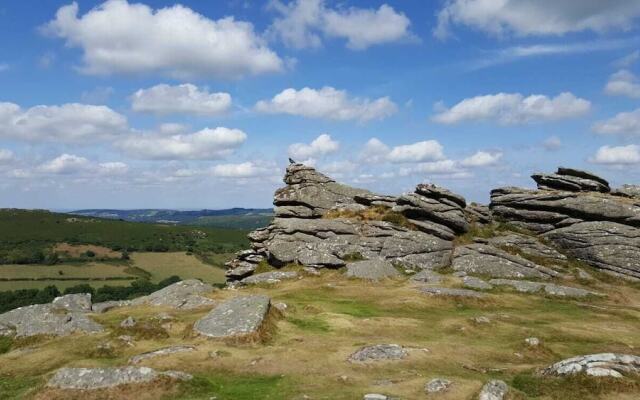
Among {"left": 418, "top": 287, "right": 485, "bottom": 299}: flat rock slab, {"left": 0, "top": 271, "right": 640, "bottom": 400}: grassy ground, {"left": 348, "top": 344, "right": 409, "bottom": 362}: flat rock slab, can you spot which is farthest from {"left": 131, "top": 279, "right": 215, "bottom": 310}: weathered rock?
{"left": 418, "top": 287, "right": 485, "bottom": 299}: flat rock slab

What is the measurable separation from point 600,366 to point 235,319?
1987 centimetres

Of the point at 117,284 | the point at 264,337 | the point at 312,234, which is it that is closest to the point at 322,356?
the point at 264,337

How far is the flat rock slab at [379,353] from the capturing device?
84.4ft

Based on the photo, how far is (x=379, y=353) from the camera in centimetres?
2620

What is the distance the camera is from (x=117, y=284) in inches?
6865

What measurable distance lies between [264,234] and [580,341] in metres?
40.1

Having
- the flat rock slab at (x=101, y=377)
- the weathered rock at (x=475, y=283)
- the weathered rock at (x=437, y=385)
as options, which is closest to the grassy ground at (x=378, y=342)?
the weathered rock at (x=437, y=385)

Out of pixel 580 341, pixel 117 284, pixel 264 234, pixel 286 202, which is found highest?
pixel 286 202

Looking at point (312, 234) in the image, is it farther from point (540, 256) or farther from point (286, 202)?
point (540, 256)

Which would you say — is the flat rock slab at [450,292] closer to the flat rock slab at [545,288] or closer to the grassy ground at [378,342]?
the grassy ground at [378,342]

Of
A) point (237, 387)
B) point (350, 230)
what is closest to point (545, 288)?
point (350, 230)

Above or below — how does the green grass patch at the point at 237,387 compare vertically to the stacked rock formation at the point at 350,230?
below

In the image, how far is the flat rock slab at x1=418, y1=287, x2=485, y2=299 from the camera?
41.4 m

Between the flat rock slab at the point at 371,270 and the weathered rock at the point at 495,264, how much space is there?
7547mm
